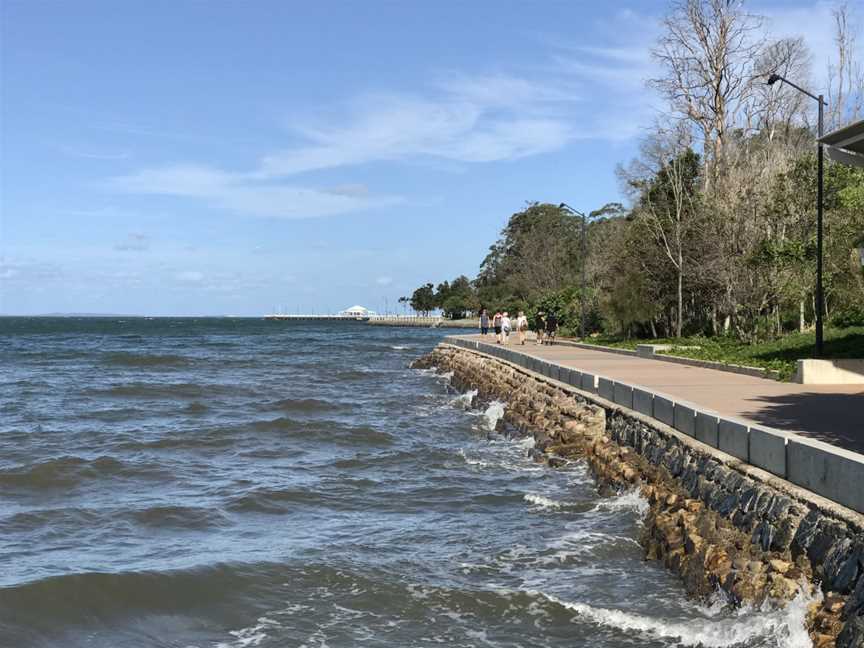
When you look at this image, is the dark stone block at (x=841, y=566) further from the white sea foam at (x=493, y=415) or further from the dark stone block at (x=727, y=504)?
the white sea foam at (x=493, y=415)

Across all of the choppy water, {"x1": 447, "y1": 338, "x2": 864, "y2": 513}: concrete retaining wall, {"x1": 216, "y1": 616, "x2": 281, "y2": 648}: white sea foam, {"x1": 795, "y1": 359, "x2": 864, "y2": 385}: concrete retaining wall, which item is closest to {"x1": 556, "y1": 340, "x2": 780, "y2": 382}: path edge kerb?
{"x1": 795, "y1": 359, "x2": 864, "y2": 385}: concrete retaining wall

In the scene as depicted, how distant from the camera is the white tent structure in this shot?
15.0m

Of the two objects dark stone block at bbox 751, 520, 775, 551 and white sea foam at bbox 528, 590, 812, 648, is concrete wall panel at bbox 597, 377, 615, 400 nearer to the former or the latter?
dark stone block at bbox 751, 520, 775, 551

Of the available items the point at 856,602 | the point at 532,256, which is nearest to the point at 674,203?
the point at 856,602

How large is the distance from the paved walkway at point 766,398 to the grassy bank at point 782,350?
1.03 meters

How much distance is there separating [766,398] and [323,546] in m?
8.63

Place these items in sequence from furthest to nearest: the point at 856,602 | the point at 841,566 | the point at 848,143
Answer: the point at 848,143 < the point at 841,566 < the point at 856,602

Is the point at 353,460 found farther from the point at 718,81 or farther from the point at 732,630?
the point at 718,81

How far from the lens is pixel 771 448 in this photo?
9.14 m

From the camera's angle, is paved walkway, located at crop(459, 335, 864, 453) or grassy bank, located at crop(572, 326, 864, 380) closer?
paved walkway, located at crop(459, 335, 864, 453)

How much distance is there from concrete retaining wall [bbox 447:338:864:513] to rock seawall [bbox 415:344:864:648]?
14 centimetres

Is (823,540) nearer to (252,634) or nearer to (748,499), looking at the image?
(748,499)

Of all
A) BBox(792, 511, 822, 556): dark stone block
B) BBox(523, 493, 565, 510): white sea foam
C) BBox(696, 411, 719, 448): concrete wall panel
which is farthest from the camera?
BBox(523, 493, 565, 510): white sea foam

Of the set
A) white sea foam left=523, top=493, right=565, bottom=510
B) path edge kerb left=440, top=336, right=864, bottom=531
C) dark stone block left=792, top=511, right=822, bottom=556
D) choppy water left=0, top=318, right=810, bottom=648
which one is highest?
path edge kerb left=440, top=336, right=864, bottom=531
